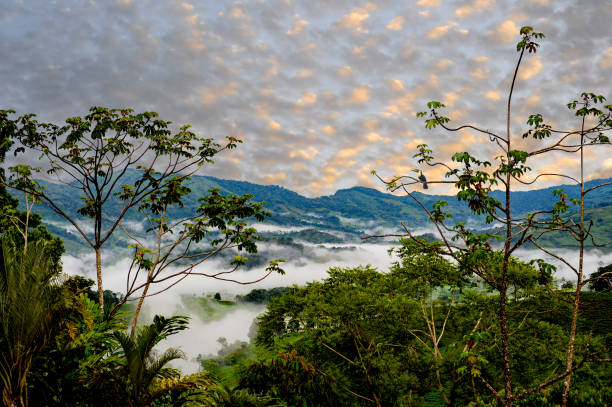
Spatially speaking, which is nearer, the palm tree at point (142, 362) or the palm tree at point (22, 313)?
the palm tree at point (22, 313)

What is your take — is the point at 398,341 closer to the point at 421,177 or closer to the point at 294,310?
the point at 294,310

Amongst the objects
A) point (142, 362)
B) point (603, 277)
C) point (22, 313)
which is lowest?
point (142, 362)

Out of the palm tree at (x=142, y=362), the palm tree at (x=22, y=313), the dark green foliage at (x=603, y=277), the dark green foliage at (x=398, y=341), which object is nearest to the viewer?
the dark green foliage at (x=603, y=277)

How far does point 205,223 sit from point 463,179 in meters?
11.4

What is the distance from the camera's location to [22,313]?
734 cm

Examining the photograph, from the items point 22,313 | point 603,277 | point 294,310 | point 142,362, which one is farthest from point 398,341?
point 22,313

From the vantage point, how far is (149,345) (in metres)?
8.15

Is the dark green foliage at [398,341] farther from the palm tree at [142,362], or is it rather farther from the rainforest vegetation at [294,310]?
the palm tree at [142,362]

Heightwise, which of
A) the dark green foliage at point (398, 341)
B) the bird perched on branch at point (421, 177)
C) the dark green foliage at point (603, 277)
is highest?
the bird perched on branch at point (421, 177)

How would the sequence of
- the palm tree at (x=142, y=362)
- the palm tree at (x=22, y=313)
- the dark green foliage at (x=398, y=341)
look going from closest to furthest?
the palm tree at (x=22, y=313) < the palm tree at (x=142, y=362) < the dark green foliage at (x=398, y=341)

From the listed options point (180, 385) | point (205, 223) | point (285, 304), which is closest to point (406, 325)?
point (285, 304)

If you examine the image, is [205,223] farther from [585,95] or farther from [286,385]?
[585,95]

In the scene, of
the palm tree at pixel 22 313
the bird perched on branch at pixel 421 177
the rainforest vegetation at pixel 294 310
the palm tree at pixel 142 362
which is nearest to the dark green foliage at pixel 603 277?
the rainforest vegetation at pixel 294 310

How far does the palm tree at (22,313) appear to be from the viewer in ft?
24.0
